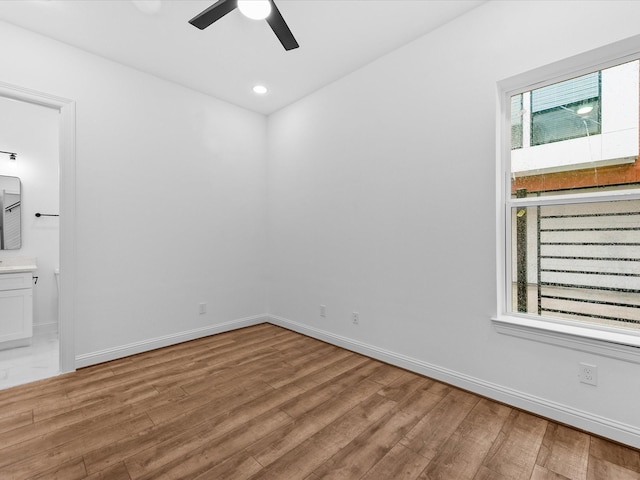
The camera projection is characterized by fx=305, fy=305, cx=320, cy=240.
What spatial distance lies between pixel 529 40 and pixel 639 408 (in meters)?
2.31

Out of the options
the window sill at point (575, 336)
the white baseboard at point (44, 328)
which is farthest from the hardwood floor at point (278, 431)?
the white baseboard at point (44, 328)

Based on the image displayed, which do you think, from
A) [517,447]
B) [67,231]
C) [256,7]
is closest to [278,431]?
[517,447]

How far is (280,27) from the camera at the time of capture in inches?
77.2

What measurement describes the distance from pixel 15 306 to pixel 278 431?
3.35m

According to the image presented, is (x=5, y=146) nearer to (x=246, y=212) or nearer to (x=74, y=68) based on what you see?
(x=74, y=68)

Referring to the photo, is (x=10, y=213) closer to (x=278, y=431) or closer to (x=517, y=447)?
(x=278, y=431)

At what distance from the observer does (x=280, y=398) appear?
223 centimetres

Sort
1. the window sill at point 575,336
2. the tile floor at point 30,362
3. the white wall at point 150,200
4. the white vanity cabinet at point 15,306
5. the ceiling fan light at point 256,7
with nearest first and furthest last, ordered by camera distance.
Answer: the window sill at point 575,336 < the ceiling fan light at point 256,7 < the tile floor at point 30,362 < the white wall at point 150,200 < the white vanity cabinet at point 15,306

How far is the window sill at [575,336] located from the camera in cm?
172

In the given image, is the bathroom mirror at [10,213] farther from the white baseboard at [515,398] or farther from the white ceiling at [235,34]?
the white baseboard at [515,398]

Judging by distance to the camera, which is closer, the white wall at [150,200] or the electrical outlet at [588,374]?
the electrical outlet at [588,374]

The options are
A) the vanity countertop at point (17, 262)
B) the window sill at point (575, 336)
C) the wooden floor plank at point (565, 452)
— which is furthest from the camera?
the vanity countertop at point (17, 262)

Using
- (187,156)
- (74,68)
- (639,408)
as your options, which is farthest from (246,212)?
(639,408)

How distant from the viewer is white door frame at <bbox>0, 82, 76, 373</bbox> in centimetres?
263
